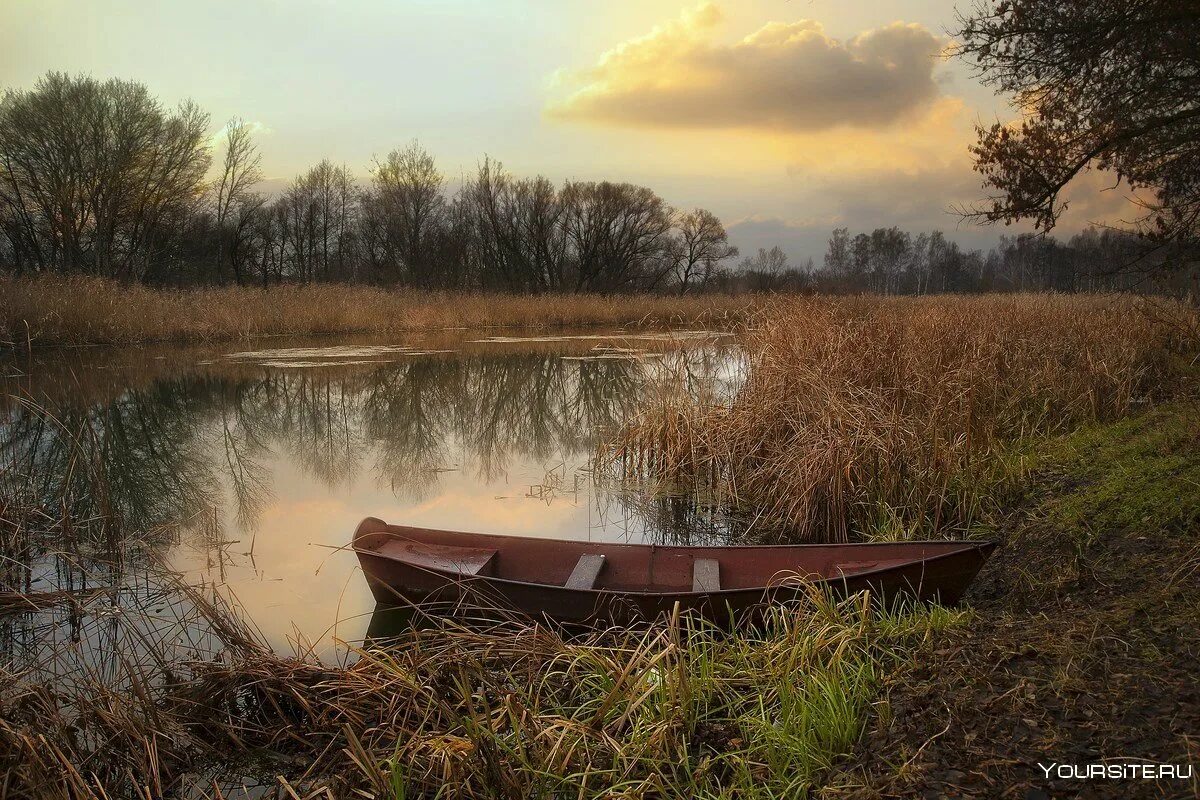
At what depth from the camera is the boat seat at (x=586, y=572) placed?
176 inches

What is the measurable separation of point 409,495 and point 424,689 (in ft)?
16.6

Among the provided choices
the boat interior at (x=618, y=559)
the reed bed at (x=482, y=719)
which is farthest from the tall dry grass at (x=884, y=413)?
the reed bed at (x=482, y=719)

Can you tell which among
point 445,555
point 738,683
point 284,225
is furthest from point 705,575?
point 284,225

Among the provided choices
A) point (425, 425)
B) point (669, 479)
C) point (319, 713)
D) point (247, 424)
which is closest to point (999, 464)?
point (669, 479)

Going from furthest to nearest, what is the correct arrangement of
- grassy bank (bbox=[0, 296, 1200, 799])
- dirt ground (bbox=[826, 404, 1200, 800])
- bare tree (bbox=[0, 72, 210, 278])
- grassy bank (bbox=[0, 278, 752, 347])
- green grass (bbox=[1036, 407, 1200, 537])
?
bare tree (bbox=[0, 72, 210, 278]), grassy bank (bbox=[0, 278, 752, 347]), green grass (bbox=[1036, 407, 1200, 537]), grassy bank (bbox=[0, 296, 1200, 799]), dirt ground (bbox=[826, 404, 1200, 800])

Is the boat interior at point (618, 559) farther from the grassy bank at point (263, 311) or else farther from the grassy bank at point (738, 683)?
the grassy bank at point (263, 311)

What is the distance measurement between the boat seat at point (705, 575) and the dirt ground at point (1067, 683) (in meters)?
1.47

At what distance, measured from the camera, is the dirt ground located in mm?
2111

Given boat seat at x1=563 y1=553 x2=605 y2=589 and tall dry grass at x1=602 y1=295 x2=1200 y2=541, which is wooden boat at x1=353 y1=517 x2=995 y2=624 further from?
tall dry grass at x1=602 y1=295 x2=1200 y2=541

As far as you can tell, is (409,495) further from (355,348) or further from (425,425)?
(355,348)

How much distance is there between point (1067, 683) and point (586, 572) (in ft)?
8.88

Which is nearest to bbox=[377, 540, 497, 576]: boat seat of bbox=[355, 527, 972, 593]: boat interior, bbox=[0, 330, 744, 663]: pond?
bbox=[355, 527, 972, 593]: boat interior

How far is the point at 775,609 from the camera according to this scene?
3.91 m

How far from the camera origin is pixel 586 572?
4605 mm
